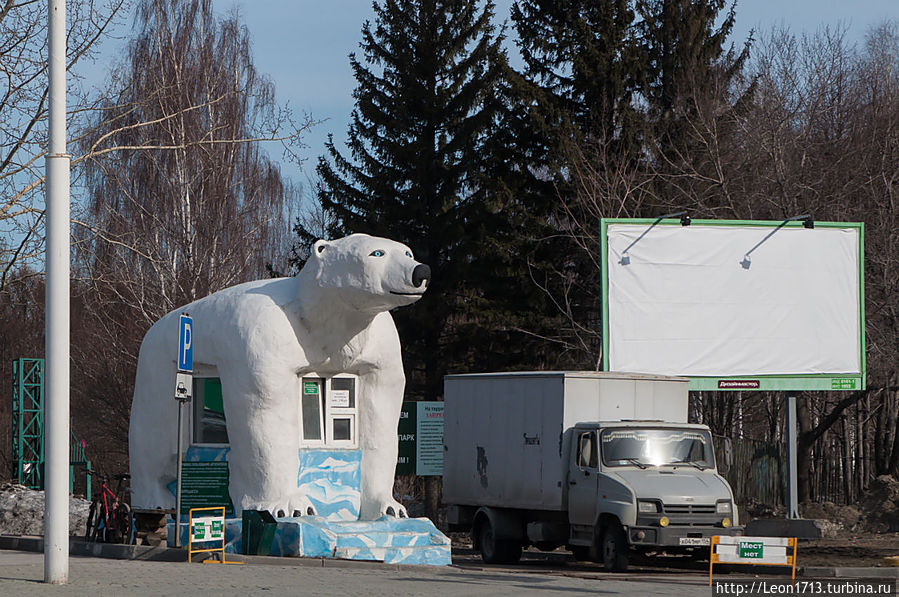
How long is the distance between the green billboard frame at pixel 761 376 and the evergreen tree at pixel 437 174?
27.5ft

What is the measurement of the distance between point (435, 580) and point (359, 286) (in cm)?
371

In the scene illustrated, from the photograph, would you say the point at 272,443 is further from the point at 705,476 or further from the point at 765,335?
the point at 765,335

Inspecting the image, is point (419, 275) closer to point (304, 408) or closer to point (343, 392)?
point (343, 392)

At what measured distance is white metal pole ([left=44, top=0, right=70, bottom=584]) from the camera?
10.9 meters

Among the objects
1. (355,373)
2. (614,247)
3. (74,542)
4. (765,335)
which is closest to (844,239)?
(765,335)

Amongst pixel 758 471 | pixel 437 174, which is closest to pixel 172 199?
pixel 437 174

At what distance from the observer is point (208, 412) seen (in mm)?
16281

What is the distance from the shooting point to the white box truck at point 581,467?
16.2 meters

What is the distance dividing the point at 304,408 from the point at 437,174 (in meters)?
17.0

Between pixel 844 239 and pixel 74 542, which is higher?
pixel 844 239

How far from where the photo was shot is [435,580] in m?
12.7

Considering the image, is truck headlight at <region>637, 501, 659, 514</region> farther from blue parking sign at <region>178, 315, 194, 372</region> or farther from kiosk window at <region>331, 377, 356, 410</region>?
blue parking sign at <region>178, 315, 194, 372</region>

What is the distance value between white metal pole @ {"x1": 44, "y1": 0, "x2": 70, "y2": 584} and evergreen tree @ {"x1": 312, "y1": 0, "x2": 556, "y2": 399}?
19472 millimetres

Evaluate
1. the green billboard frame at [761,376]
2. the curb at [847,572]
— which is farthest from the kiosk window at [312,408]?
the green billboard frame at [761,376]
